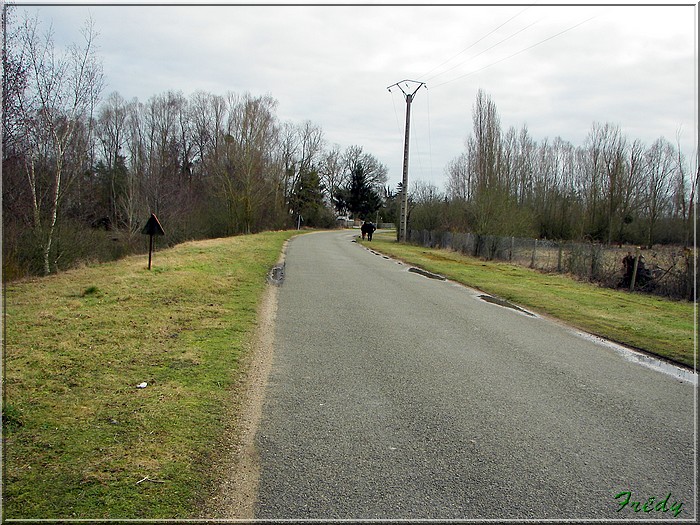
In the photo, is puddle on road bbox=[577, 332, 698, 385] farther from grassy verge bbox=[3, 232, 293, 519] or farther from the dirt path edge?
grassy verge bbox=[3, 232, 293, 519]

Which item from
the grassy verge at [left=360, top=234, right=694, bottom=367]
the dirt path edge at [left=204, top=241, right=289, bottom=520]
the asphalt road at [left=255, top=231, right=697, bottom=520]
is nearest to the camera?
the dirt path edge at [left=204, top=241, right=289, bottom=520]

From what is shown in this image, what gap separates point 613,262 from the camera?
18.8 meters

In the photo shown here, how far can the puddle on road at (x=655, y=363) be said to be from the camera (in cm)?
697

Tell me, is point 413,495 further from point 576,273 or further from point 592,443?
point 576,273

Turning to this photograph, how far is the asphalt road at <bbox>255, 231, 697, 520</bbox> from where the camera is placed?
134 inches

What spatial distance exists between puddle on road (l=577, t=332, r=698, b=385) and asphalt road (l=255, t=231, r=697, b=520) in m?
0.18

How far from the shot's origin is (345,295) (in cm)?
1298

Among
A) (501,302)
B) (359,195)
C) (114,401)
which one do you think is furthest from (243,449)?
(359,195)

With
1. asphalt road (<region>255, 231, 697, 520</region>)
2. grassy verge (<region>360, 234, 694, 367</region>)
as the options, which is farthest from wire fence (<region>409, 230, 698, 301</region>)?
asphalt road (<region>255, 231, 697, 520</region>)

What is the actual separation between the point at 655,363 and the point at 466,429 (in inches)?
182

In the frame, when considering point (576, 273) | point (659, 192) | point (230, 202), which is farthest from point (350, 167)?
point (576, 273)

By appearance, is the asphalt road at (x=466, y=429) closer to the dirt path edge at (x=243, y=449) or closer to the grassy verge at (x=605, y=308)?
the dirt path edge at (x=243, y=449)

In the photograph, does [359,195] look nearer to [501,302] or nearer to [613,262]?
[613,262]

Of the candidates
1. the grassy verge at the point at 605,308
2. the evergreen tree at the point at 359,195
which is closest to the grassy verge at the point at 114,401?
the grassy verge at the point at 605,308
